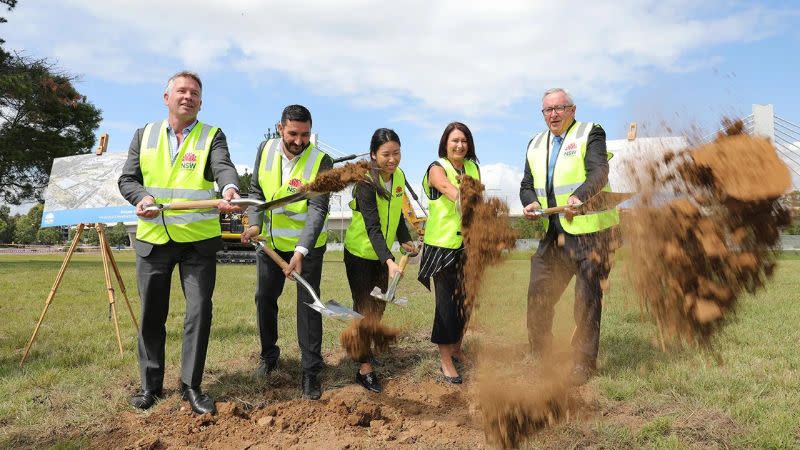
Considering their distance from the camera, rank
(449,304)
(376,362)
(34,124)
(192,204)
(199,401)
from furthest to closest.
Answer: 1. (34,124)
2. (376,362)
3. (449,304)
4. (199,401)
5. (192,204)

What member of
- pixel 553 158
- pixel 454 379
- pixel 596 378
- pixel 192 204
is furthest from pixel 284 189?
pixel 596 378

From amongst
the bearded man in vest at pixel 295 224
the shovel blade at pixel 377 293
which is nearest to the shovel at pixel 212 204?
the bearded man in vest at pixel 295 224

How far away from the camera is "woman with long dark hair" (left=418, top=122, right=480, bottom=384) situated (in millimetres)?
4223

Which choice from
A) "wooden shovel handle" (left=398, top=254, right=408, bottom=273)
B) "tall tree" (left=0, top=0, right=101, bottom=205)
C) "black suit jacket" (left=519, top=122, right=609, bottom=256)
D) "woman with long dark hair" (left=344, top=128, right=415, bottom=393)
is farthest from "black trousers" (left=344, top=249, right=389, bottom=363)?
"tall tree" (left=0, top=0, right=101, bottom=205)

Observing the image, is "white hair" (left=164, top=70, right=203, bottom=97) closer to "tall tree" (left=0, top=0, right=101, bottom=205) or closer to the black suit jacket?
the black suit jacket

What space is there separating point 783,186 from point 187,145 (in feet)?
11.0

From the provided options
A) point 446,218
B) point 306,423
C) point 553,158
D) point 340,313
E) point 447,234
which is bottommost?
point 306,423

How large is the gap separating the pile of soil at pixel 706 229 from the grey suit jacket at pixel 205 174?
98.6 inches

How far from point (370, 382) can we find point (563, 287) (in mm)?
1671

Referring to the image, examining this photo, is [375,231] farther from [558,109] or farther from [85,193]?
[85,193]

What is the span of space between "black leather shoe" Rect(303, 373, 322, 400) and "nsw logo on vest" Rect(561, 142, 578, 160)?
2454mm

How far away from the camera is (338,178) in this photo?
3664mm

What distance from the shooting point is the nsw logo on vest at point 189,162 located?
3729mm

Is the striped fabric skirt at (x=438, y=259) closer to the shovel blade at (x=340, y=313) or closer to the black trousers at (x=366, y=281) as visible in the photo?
the black trousers at (x=366, y=281)
